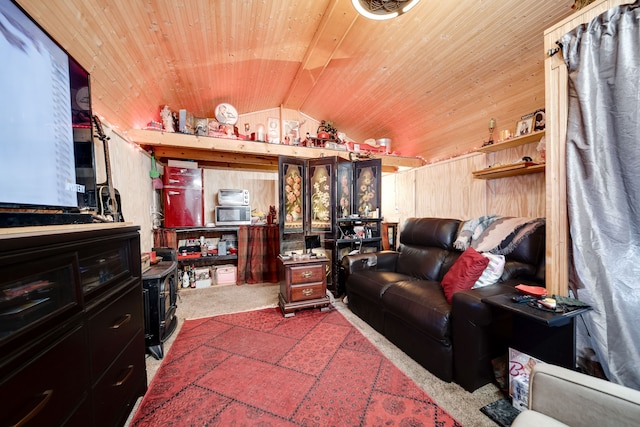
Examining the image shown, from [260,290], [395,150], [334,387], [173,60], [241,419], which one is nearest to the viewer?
[241,419]

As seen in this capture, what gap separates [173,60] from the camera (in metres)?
2.27

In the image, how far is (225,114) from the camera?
10.8 ft

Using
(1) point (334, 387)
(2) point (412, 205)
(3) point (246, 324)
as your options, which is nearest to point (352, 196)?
(2) point (412, 205)

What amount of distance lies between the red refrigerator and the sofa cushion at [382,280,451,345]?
304 cm

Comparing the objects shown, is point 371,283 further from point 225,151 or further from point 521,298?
point 225,151

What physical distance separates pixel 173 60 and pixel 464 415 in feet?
11.9

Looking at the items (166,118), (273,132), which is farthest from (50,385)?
(273,132)

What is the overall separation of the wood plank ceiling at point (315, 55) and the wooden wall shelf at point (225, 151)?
0.28m

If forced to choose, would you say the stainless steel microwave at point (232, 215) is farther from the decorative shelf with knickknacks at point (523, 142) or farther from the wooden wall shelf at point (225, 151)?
the decorative shelf with knickknacks at point (523, 142)

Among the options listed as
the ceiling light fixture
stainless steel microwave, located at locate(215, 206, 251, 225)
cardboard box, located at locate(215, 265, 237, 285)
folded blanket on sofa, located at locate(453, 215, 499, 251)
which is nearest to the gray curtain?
folded blanket on sofa, located at locate(453, 215, 499, 251)

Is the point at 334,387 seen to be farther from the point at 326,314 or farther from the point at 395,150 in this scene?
the point at 395,150

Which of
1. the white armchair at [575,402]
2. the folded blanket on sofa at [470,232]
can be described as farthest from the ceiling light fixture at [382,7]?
the white armchair at [575,402]

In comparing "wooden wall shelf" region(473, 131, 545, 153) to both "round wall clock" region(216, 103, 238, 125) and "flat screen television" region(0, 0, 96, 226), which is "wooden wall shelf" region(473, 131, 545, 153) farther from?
"flat screen television" region(0, 0, 96, 226)

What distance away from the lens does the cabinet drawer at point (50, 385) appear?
600mm
